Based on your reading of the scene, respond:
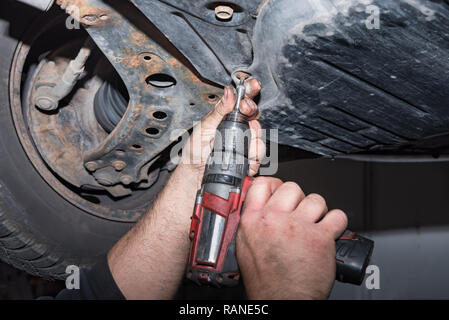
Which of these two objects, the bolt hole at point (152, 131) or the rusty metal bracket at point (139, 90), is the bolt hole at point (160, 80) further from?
the bolt hole at point (152, 131)

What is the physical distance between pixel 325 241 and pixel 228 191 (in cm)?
22

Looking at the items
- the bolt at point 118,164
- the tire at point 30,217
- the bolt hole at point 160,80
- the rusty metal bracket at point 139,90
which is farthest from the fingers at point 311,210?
the tire at point 30,217

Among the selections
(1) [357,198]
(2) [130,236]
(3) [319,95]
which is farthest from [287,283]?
(1) [357,198]

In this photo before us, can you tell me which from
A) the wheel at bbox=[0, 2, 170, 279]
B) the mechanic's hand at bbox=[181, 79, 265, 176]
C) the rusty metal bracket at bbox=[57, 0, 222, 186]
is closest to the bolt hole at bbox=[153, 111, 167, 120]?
the rusty metal bracket at bbox=[57, 0, 222, 186]

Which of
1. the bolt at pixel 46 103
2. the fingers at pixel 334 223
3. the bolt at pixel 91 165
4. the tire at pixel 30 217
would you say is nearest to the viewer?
the fingers at pixel 334 223

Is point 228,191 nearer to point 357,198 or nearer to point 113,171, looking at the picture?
point 113,171

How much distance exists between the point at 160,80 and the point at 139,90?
0.07m

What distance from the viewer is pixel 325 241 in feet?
2.56

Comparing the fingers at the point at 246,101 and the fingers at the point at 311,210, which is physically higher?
the fingers at the point at 246,101

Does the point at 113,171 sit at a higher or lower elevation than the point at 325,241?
higher

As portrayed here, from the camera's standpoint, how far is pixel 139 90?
3.25 feet

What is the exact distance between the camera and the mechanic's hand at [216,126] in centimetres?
85

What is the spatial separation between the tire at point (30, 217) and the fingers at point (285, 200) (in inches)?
27.2

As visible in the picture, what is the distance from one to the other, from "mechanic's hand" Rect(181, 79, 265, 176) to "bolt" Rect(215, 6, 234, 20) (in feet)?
0.54
